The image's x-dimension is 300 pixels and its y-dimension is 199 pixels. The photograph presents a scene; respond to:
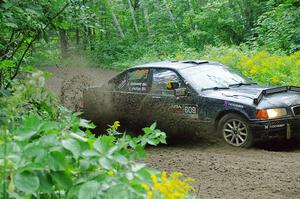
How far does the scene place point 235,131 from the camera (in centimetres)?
922

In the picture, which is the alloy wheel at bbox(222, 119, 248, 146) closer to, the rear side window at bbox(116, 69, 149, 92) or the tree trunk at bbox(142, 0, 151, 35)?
the rear side window at bbox(116, 69, 149, 92)

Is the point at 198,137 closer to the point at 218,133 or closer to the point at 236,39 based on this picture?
the point at 218,133

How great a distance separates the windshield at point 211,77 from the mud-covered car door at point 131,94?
902mm

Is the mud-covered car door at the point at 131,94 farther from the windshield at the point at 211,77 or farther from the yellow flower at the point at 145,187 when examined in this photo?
the yellow flower at the point at 145,187

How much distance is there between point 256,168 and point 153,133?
459 centimetres

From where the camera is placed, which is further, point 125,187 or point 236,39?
point 236,39

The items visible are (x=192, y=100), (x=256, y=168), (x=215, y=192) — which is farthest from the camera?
(x=192, y=100)

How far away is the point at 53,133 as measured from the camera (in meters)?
2.21

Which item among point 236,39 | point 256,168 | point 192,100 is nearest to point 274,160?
point 256,168

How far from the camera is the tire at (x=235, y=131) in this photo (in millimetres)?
9055

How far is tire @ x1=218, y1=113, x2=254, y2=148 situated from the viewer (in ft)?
29.7

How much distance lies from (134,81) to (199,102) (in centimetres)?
172

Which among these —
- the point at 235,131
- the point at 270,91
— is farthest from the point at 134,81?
the point at 270,91

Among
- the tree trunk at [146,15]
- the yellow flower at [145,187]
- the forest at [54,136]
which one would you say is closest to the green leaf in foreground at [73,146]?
the forest at [54,136]
